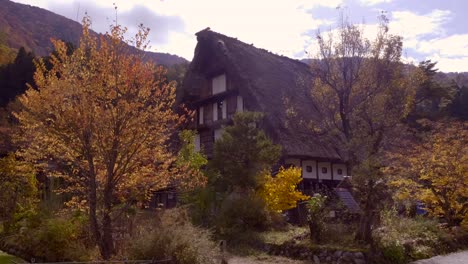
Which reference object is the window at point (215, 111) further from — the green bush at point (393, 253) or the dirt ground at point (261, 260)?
the green bush at point (393, 253)

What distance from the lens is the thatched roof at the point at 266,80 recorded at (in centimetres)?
2142

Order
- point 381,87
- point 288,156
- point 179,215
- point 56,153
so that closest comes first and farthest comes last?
1. point 56,153
2. point 179,215
3. point 381,87
4. point 288,156

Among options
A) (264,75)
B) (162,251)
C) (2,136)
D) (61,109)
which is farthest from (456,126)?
(2,136)

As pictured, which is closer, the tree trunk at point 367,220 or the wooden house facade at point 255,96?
the tree trunk at point 367,220

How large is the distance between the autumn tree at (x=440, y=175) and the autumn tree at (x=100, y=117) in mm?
8673

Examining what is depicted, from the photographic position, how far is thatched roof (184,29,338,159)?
2142 cm

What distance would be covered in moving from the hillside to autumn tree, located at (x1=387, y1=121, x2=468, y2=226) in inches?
1744

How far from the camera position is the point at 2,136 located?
93.6ft

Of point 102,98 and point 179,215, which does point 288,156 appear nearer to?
point 179,215

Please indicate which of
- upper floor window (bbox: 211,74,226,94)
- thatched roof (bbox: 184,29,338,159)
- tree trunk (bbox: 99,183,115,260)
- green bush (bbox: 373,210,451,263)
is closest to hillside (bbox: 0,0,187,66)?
thatched roof (bbox: 184,29,338,159)

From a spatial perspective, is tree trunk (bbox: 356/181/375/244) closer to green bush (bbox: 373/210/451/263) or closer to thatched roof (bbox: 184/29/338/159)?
green bush (bbox: 373/210/451/263)

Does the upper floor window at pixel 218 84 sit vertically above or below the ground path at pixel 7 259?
above

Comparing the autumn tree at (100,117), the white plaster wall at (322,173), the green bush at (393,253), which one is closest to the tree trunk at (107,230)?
the autumn tree at (100,117)

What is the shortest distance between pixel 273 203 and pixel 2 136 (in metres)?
20.2
